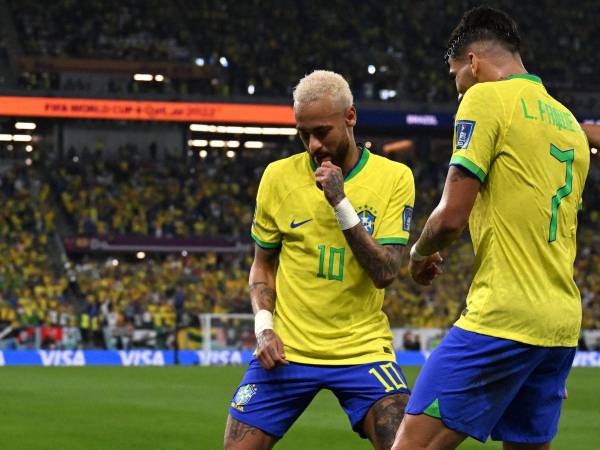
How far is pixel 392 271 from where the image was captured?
4.78 metres

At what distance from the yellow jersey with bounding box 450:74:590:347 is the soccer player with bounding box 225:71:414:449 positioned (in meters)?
0.64

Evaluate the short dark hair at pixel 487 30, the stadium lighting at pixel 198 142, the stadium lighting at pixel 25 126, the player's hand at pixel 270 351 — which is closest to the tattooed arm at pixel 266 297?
the player's hand at pixel 270 351

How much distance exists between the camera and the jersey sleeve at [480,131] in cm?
416

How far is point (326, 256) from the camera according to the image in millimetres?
4898

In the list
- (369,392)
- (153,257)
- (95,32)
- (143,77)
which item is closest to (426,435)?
(369,392)

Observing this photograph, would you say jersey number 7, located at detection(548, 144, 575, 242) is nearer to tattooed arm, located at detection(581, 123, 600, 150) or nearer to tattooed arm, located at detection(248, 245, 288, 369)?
tattooed arm, located at detection(581, 123, 600, 150)

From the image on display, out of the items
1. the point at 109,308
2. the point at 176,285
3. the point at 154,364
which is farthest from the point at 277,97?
the point at 154,364

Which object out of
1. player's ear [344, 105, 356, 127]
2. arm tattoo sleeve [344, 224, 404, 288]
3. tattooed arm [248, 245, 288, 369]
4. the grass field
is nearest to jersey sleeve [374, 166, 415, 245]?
arm tattoo sleeve [344, 224, 404, 288]

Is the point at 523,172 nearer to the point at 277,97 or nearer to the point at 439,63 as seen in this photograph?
the point at 277,97

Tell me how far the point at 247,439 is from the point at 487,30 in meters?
1.93

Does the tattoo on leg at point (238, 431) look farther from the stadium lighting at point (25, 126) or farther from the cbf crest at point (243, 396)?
the stadium lighting at point (25, 126)

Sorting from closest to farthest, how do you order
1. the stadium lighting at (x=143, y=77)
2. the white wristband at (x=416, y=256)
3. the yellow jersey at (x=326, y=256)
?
the white wristband at (x=416, y=256) < the yellow jersey at (x=326, y=256) < the stadium lighting at (x=143, y=77)

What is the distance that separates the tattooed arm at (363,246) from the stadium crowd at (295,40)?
41.7 m

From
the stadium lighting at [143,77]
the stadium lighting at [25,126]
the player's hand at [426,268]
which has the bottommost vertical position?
the player's hand at [426,268]
